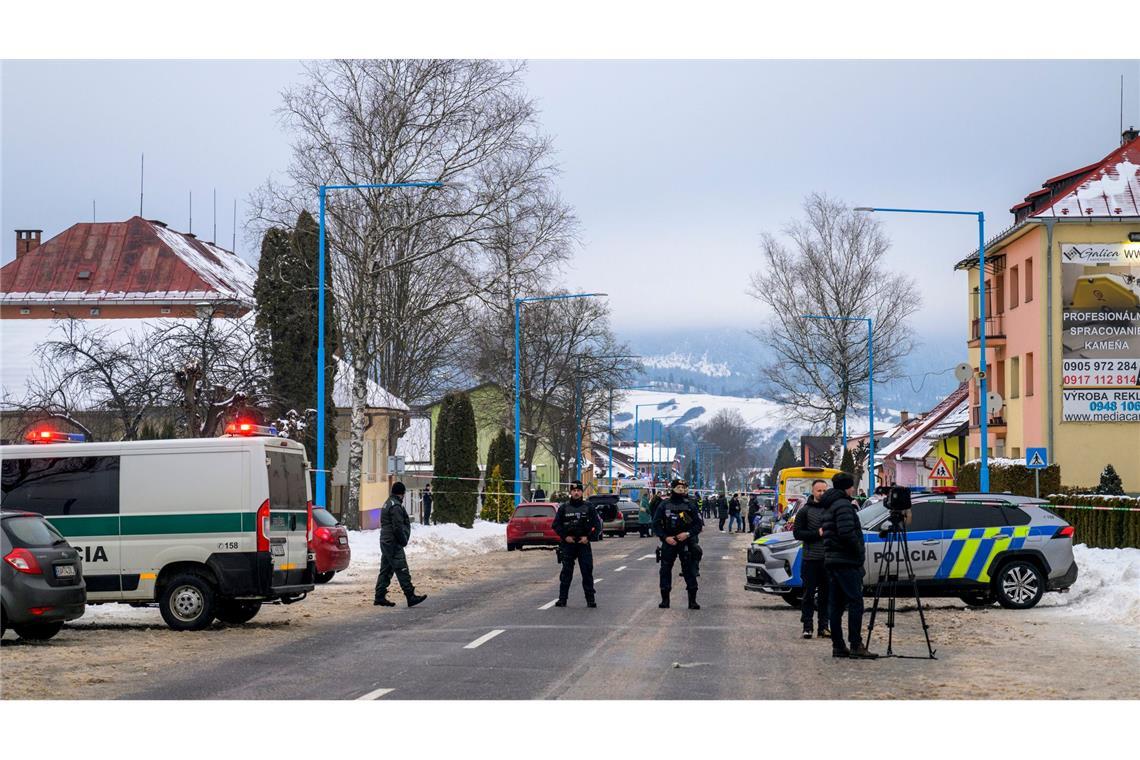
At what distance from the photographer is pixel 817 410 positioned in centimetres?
7356

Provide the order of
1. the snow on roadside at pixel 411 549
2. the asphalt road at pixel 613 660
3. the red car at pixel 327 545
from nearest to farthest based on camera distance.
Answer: the asphalt road at pixel 613 660 < the snow on roadside at pixel 411 549 < the red car at pixel 327 545

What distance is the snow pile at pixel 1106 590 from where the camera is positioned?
20.7 meters

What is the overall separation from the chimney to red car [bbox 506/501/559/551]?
171 ft

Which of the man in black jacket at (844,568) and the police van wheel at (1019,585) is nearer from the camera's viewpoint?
the man in black jacket at (844,568)

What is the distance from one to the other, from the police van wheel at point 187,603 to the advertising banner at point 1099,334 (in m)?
37.3

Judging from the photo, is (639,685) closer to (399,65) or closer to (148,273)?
Result: (399,65)

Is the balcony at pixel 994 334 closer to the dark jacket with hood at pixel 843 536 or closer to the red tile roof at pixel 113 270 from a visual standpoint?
the red tile roof at pixel 113 270

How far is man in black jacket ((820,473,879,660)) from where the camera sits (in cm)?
1530

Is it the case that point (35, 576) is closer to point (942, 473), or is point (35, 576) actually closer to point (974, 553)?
point (974, 553)

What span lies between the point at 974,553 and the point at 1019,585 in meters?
0.88

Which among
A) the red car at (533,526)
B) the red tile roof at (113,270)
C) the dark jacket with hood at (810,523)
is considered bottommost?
the red car at (533,526)

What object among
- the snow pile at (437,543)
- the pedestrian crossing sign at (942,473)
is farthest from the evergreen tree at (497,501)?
the pedestrian crossing sign at (942,473)

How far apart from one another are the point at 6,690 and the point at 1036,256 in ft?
145

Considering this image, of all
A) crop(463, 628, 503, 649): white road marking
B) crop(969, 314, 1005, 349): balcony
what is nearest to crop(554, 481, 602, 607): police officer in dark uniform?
crop(463, 628, 503, 649): white road marking
